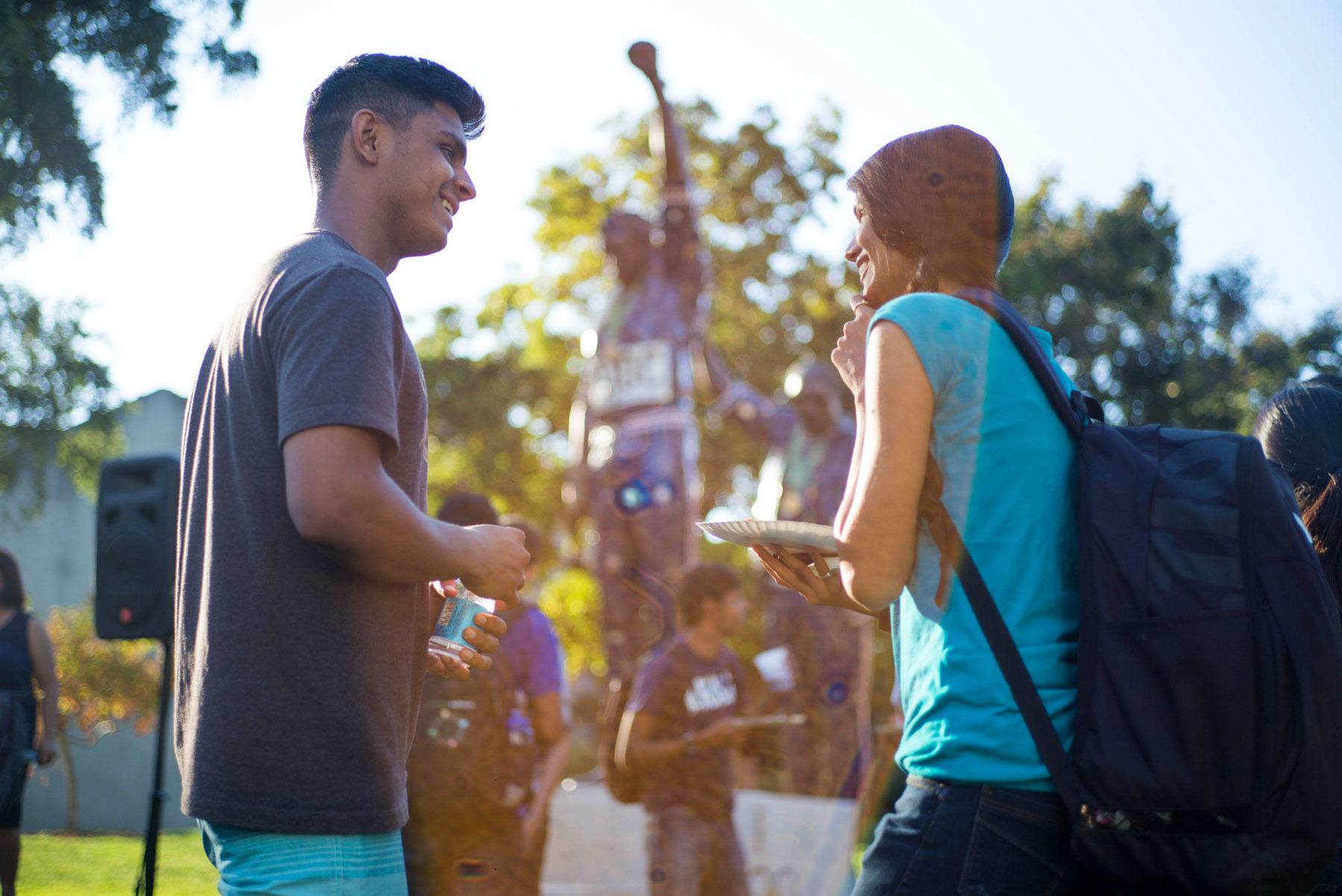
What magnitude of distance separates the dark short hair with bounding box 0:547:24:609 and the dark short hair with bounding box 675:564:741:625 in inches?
134

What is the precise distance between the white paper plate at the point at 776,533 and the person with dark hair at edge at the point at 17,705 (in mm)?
5293

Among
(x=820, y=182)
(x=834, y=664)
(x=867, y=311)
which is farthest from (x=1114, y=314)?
(x=867, y=311)

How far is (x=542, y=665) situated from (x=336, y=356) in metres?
3.35

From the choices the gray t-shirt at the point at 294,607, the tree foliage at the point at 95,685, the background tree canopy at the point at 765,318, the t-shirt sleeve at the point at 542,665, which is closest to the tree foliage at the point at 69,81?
the t-shirt sleeve at the point at 542,665

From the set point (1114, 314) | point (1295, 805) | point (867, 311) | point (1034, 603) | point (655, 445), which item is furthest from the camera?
point (1114, 314)

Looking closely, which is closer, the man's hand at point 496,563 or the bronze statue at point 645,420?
the man's hand at point 496,563

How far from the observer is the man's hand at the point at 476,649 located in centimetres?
202

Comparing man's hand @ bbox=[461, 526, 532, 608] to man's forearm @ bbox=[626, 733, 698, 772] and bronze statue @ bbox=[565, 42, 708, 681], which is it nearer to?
man's forearm @ bbox=[626, 733, 698, 772]

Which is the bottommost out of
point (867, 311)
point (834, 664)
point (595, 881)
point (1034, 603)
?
point (595, 881)

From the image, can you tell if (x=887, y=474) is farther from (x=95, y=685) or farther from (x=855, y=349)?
(x=95, y=685)

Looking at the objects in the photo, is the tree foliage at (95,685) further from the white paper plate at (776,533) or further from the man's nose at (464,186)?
the white paper plate at (776,533)

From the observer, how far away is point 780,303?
62.0 feet

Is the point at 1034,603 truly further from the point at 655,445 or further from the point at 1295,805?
the point at 655,445

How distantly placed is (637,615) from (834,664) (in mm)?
1281
